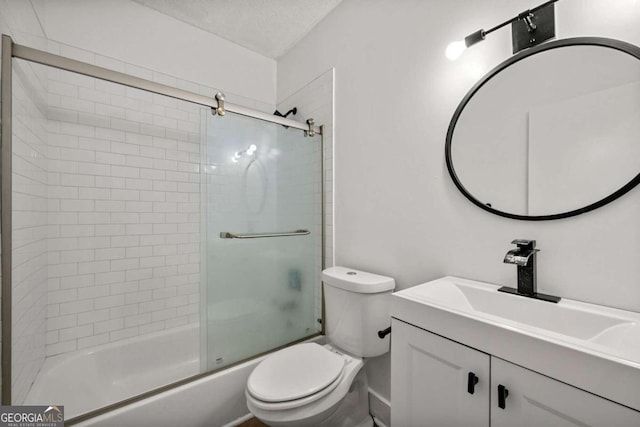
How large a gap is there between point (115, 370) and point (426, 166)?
2207 millimetres

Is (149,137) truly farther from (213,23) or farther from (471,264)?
(471,264)

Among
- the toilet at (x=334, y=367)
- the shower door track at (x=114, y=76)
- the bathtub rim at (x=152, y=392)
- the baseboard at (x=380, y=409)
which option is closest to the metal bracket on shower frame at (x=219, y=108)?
the shower door track at (x=114, y=76)

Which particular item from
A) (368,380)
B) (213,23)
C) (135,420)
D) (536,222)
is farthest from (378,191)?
(213,23)

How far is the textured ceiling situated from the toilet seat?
2.15 m

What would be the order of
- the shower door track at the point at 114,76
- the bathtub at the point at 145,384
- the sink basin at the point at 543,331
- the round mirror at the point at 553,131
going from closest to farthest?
the sink basin at the point at 543,331
the round mirror at the point at 553,131
the shower door track at the point at 114,76
the bathtub at the point at 145,384

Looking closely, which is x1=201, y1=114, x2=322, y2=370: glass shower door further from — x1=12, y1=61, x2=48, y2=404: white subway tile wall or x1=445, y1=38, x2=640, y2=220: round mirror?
x1=445, y1=38, x2=640, y2=220: round mirror

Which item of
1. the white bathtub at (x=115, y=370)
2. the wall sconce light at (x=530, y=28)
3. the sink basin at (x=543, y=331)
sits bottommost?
the white bathtub at (x=115, y=370)

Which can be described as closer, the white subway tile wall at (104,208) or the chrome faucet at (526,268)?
the chrome faucet at (526,268)

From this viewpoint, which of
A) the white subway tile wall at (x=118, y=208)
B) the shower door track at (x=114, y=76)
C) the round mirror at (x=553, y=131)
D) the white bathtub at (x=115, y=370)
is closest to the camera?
the round mirror at (x=553, y=131)

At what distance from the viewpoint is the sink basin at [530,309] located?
782 millimetres

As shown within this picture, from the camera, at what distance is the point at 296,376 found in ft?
4.13

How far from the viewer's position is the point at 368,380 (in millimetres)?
1658

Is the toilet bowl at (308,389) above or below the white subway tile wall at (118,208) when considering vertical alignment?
below

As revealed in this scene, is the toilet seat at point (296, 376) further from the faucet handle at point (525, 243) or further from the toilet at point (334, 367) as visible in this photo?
the faucet handle at point (525, 243)
